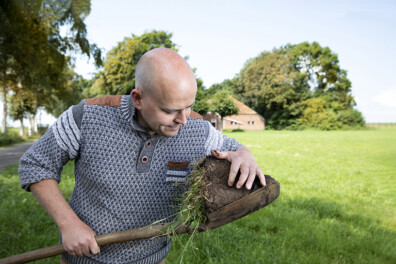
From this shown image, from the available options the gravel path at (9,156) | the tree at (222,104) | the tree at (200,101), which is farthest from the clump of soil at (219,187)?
the tree at (222,104)

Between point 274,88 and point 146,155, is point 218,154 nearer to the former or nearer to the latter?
point 146,155

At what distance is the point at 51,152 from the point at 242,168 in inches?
47.1

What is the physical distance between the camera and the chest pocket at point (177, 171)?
2068 millimetres

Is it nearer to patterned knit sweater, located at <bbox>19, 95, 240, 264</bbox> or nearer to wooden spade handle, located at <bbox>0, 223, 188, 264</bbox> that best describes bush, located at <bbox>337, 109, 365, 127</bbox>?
patterned knit sweater, located at <bbox>19, 95, 240, 264</bbox>

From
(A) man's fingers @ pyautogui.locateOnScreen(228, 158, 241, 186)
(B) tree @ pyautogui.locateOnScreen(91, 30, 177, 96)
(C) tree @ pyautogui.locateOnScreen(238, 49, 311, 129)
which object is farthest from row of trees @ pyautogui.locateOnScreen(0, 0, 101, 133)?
(C) tree @ pyautogui.locateOnScreen(238, 49, 311, 129)

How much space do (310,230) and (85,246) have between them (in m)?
4.00

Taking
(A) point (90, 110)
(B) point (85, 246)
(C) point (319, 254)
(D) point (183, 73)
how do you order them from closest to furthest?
(D) point (183, 73) < (B) point (85, 246) < (A) point (90, 110) < (C) point (319, 254)

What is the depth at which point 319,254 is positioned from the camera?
405cm

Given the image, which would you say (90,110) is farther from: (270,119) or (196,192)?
(270,119)

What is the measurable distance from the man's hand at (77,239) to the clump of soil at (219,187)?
0.73 meters

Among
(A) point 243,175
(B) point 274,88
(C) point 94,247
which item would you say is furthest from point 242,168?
(B) point 274,88

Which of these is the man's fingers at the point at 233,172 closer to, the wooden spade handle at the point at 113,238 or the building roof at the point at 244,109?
the wooden spade handle at the point at 113,238

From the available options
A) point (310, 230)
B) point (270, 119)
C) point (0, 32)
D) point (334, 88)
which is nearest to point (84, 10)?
point (0, 32)

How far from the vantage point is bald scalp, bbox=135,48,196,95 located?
5.49 feet
